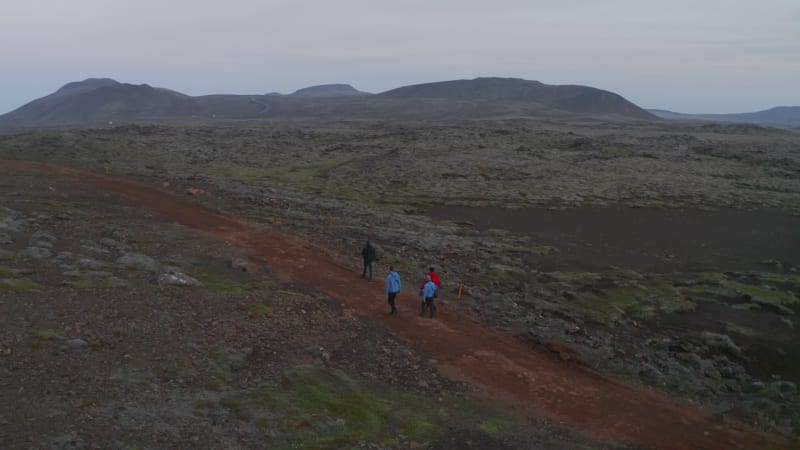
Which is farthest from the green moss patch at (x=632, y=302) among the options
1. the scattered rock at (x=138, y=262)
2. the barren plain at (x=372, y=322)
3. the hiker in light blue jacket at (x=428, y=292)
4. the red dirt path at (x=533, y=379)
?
the scattered rock at (x=138, y=262)

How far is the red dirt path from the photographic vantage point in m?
15.2

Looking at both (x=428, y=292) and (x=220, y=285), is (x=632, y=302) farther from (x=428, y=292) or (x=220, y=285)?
(x=220, y=285)

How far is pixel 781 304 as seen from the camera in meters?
29.2

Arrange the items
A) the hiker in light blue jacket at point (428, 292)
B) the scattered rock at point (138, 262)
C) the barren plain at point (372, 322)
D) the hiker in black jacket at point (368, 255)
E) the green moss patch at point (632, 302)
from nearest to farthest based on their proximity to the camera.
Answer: the barren plain at point (372, 322) < the hiker in light blue jacket at point (428, 292) < the scattered rock at point (138, 262) < the hiker in black jacket at point (368, 255) < the green moss patch at point (632, 302)

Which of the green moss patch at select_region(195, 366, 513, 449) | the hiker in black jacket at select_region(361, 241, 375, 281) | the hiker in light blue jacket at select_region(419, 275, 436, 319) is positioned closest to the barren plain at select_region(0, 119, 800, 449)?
the green moss patch at select_region(195, 366, 513, 449)

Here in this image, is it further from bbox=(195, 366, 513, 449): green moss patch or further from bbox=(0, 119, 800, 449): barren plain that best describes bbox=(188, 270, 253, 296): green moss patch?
bbox=(195, 366, 513, 449): green moss patch

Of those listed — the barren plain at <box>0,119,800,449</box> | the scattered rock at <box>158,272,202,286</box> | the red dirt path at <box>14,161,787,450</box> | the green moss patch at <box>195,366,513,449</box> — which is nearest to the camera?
the green moss patch at <box>195,366,513,449</box>

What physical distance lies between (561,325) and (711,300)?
12.1 m

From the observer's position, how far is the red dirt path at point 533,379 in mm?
15211

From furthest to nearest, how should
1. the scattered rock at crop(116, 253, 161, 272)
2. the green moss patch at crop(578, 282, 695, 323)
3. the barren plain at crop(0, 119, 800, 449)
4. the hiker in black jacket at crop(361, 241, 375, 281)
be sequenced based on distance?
1. the green moss patch at crop(578, 282, 695, 323)
2. the hiker in black jacket at crop(361, 241, 375, 281)
3. the scattered rock at crop(116, 253, 161, 272)
4. the barren plain at crop(0, 119, 800, 449)

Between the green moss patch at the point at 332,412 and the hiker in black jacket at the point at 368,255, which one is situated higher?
the hiker in black jacket at the point at 368,255

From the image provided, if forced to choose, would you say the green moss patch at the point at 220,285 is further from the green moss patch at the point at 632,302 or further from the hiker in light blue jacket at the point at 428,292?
the green moss patch at the point at 632,302

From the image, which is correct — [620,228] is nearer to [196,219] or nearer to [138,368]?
[196,219]

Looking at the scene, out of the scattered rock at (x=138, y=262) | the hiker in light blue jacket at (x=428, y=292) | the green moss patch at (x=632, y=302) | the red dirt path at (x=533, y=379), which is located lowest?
the green moss patch at (x=632, y=302)
